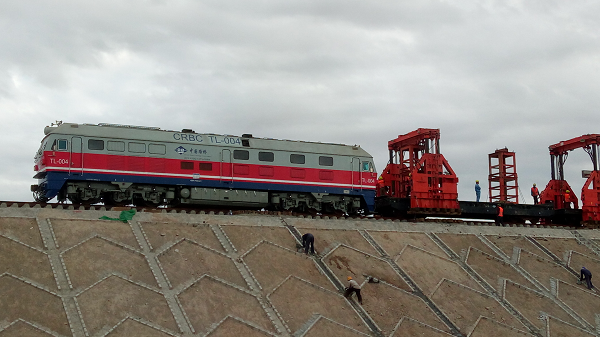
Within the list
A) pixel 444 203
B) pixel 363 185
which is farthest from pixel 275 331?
pixel 444 203

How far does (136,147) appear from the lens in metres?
28.5

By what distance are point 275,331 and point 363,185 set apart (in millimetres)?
16583

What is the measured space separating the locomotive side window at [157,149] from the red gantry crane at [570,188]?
31.3 metres

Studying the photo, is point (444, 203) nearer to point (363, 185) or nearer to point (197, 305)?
point (363, 185)

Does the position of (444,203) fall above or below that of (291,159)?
below

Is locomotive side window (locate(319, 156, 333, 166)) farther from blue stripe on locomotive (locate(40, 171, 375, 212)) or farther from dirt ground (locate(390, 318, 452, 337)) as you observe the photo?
dirt ground (locate(390, 318, 452, 337))

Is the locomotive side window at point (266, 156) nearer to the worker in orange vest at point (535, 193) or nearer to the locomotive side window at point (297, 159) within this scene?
the locomotive side window at point (297, 159)

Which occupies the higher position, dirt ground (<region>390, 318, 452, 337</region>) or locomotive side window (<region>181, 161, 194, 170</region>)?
locomotive side window (<region>181, 161, 194, 170</region>)

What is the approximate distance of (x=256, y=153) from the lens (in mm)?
31375

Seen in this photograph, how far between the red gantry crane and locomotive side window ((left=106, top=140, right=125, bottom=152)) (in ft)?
110

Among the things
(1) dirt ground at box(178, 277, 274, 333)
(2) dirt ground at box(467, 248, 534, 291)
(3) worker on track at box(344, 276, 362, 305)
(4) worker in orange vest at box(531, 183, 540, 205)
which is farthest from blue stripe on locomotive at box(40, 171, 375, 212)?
(4) worker in orange vest at box(531, 183, 540, 205)

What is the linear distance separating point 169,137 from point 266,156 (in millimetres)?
5871

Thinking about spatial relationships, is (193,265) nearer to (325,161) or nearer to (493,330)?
(493,330)

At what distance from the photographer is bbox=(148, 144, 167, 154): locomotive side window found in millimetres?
28812
